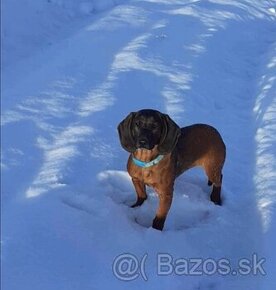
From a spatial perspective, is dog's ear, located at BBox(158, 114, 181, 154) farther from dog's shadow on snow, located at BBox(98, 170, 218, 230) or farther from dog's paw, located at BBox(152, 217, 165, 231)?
dog's shadow on snow, located at BBox(98, 170, 218, 230)

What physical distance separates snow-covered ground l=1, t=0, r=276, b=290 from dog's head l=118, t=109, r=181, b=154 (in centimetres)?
85

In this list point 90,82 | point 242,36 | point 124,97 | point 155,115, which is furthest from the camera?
point 242,36

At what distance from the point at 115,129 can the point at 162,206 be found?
186cm

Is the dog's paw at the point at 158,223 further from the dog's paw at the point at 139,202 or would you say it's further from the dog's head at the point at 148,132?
the dog's head at the point at 148,132

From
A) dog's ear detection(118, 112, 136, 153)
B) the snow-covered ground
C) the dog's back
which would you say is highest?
Result: dog's ear detection(118, 112, 136, 153)

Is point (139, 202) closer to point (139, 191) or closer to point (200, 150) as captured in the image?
point (139, 191)

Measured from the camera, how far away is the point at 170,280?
12.2 ft

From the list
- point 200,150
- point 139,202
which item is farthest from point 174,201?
Result: point 200,150

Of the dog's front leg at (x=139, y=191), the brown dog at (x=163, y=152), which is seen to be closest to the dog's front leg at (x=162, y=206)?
the brown dog at (x=163, y=152)

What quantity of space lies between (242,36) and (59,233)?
5841mm

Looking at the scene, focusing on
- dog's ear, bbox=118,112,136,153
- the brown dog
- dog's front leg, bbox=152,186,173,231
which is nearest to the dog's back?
the brown dog

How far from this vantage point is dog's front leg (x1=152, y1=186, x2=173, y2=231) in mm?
3914

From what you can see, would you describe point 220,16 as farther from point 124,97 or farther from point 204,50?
point 124,97

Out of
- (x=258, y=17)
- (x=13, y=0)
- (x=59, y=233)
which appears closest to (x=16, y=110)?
(x=59, y=233)
